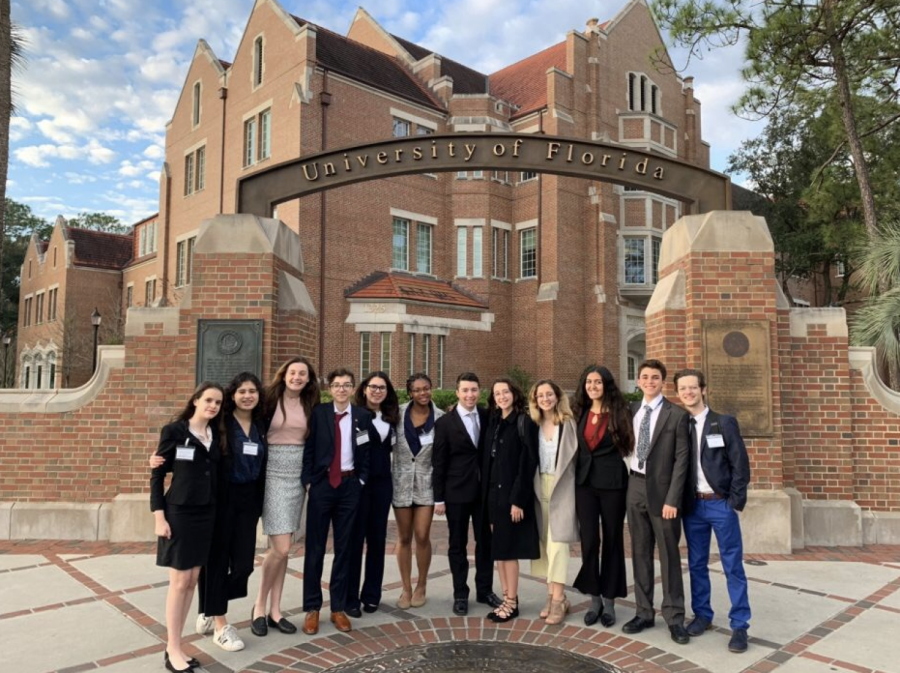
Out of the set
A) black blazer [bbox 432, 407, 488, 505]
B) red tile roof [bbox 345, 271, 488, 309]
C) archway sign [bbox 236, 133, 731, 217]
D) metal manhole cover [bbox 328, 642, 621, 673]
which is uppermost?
red tile roof [bbox 345, 271, 488, 309]

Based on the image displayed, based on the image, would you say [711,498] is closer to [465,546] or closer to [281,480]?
[465,546]

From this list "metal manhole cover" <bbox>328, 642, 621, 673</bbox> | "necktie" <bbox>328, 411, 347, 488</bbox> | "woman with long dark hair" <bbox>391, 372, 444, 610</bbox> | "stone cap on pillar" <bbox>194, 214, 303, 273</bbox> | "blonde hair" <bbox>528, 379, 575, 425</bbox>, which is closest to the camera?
"metal manhole cover" <bbox>328, 642, 621, 673</bbox>

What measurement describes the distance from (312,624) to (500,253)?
22.7m

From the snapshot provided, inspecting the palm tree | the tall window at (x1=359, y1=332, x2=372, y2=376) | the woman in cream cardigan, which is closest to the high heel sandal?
the woman in cream cardigan

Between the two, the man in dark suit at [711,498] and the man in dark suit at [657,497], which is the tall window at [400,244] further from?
the man in dark suit at [711,498]

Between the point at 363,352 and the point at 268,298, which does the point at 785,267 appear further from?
the point at 268,298

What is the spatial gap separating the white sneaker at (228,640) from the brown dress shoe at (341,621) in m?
0.60

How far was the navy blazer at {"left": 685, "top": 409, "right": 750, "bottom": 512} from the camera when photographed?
13.6 feet

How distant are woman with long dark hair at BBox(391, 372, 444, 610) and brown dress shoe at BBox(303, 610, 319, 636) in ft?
2.29

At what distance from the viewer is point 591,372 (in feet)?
14.9

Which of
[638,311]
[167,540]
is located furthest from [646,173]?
[638,311]

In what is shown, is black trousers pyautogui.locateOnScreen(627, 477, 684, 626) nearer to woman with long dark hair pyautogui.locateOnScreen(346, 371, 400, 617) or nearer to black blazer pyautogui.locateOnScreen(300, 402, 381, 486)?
woman with long dark hair pyautogui.locateOnScreen(346, 371, 400, 617)

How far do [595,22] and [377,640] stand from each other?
92.6 ft

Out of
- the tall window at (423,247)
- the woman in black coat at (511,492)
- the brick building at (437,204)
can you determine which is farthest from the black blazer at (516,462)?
the tall window at (423,247)
